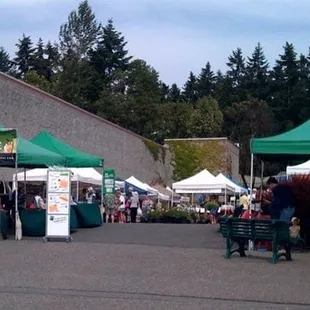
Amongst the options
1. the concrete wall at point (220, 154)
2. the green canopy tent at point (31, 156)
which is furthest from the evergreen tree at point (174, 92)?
the green canopy tent at point (31, 156)

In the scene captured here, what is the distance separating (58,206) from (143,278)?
8788mm

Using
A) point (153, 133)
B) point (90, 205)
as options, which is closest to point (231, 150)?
point (153, 133)

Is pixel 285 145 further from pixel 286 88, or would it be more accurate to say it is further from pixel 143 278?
pixel 286 88

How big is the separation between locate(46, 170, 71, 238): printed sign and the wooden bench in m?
5.70

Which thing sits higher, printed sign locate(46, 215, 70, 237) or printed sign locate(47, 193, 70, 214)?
printed sign locate(47, 193, 70, 214)

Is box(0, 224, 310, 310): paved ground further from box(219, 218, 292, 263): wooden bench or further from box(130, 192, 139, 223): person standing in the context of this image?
box(130, 192, 139, 223): person standing

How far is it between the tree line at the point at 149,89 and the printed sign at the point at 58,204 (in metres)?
58.5

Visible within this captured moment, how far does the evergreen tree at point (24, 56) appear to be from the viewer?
110 m

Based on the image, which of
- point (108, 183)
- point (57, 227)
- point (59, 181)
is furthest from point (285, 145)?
point (108, 183)

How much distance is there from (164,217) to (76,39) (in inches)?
2402

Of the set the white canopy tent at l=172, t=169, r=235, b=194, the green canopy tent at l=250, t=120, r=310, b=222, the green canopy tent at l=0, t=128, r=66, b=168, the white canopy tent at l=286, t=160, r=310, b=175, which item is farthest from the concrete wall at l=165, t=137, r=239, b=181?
the green canopy tent at l=250, t=120, r=310, b=222

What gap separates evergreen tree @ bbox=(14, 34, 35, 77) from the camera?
110 meters

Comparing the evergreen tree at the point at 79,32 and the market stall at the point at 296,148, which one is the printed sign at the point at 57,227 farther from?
the evergreen tree at the point at 79,32

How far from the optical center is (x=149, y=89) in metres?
82.6
